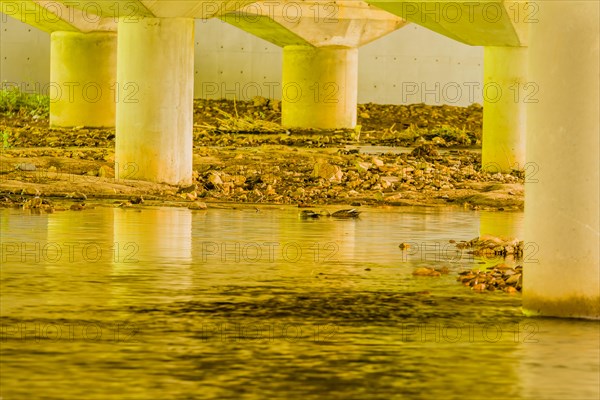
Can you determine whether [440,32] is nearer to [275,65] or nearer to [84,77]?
[84,77]

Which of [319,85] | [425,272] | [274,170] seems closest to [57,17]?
[319,85]

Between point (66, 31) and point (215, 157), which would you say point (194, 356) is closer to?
point (215, 157)

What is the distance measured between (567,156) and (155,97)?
10.7 meters

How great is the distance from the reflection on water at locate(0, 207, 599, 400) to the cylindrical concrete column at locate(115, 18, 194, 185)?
4508 millimetres

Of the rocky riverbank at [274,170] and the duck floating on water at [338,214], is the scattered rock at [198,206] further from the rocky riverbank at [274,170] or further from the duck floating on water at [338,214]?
the duck floating on water at [338,214]

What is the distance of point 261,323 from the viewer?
944 centimetres

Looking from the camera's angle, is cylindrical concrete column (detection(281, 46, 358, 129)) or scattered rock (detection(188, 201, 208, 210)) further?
cylindrical concrete column (detection(281, 46, 358, 129))

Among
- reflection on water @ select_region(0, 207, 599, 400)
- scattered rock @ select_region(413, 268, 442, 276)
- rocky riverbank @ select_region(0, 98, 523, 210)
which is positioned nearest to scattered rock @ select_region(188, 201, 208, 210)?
rocky riverbank @ select_region(0, 98, 523, 210)

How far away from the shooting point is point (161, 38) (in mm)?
19250

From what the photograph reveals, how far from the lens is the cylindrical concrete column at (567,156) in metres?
9.24

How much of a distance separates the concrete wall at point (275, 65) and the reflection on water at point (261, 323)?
85.3ft

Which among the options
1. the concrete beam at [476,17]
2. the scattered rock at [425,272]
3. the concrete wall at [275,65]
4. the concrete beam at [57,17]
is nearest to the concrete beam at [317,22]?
the concrete beam at [57,17]

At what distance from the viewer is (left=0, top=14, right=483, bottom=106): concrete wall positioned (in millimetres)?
40188

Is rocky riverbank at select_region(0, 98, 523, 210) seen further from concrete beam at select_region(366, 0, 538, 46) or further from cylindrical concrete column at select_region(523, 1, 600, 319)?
cylindrical concrete column at select_region(523, 1, 600, 319)
